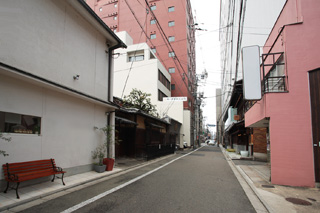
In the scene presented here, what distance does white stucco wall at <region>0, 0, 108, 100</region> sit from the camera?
580cm

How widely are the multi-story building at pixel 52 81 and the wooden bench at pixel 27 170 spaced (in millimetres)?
205

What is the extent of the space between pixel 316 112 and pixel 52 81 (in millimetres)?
9372

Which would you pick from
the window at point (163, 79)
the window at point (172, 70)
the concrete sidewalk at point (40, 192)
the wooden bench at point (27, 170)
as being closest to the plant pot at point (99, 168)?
the concrete sidewalk at point (40, 192)

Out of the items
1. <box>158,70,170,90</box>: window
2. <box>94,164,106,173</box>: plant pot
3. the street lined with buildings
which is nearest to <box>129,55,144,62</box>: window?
<box>158,70,170,90</box>: window

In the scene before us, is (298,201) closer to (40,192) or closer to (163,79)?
(40,192)

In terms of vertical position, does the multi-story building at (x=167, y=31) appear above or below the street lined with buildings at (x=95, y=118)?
above

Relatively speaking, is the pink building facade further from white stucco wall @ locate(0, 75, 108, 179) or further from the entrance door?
white stucco wall @ locate(0, 75, 108, 179)

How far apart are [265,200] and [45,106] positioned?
7.58 metres

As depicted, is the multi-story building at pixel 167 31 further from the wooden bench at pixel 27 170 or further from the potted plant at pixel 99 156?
the wooden bench at pixel 27 170

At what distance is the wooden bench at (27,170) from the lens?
506 centimetres

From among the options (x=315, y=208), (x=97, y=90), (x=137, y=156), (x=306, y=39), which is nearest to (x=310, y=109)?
(x=306, y=39)

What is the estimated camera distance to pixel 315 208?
188 inches

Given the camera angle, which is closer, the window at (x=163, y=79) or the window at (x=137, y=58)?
the window at (x=163, y=79)

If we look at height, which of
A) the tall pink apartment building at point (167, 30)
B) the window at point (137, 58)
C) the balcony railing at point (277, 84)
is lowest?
the balcony railing at point (277, 84)
